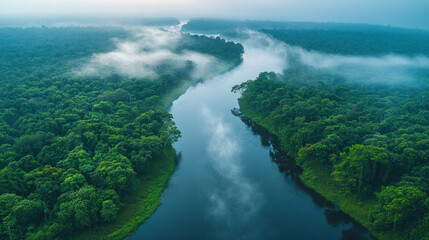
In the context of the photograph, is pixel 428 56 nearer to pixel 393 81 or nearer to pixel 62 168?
pixel 393 81

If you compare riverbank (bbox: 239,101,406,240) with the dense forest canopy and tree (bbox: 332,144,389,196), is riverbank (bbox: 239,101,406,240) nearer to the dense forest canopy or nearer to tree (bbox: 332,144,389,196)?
the dense forest canopy

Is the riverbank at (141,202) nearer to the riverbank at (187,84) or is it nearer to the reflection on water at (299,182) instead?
the reflection on water at (299,182)

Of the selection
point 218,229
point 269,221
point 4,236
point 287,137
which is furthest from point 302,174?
point 4,236

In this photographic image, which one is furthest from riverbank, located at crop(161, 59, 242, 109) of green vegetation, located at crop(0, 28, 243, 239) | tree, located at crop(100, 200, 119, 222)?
tree, located at crop(100, 200, 119, 222)

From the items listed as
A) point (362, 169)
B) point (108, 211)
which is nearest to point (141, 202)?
point (108, 211)

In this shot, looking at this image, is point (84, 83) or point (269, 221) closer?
point (269, 221)

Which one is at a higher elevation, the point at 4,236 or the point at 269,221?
the point at 4,236
